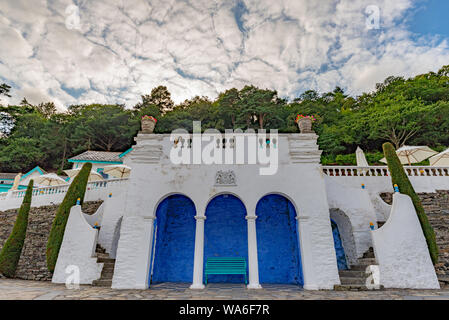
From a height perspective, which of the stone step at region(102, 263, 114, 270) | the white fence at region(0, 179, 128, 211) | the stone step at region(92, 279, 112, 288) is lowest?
the stone step at region(92, 279, 112, 288)

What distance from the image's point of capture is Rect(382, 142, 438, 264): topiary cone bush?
6.80 meters

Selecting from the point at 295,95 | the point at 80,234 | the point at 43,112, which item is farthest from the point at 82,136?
A: the point at 295,95

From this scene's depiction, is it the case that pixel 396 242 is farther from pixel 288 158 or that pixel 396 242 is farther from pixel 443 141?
pixel 443 141

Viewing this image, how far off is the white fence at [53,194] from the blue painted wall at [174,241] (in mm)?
3490

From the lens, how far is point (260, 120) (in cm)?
2369

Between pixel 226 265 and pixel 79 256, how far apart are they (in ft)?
15.6

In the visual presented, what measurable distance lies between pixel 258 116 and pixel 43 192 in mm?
19234

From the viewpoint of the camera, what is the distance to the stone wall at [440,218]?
7.04 meters

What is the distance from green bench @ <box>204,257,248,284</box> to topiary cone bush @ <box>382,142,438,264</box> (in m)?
5.66

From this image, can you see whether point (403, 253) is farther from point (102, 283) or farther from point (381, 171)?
point (102, 283)

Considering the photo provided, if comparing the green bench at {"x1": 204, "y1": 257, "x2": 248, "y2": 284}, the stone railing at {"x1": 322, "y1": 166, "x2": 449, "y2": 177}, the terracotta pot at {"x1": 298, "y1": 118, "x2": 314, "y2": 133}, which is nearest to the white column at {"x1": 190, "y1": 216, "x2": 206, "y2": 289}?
the green bench at {"x1": 204, "y1": 257, "x2": 248, "y2": 284}

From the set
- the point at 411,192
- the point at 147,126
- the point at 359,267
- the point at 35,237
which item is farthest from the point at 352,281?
the point at 35,237

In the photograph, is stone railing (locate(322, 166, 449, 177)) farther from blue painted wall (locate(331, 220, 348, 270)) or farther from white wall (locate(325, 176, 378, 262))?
blue painted wall (locate(331, 220, 348, 270))
